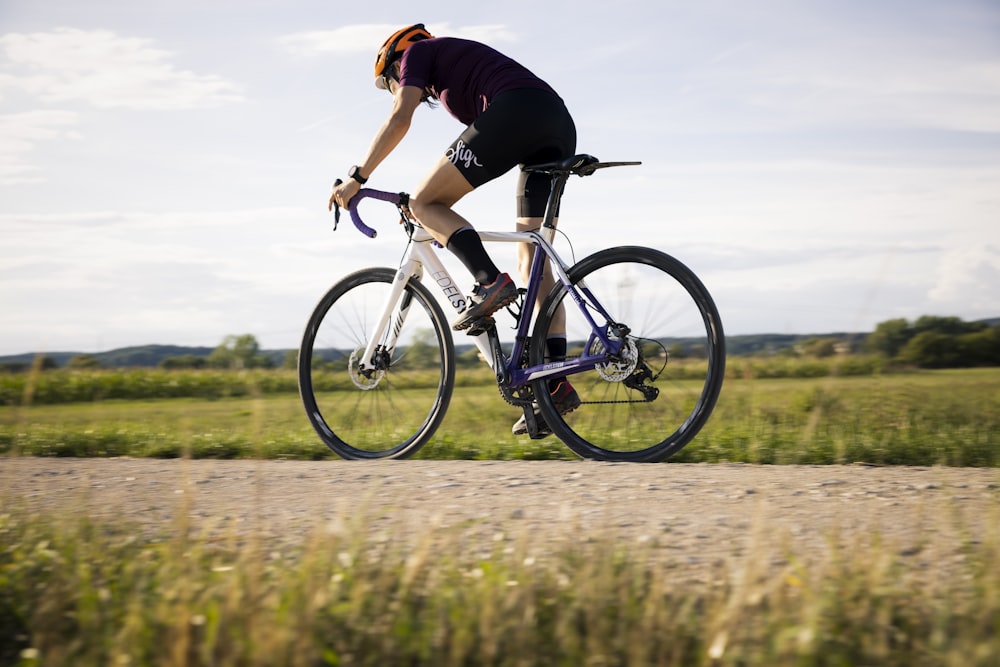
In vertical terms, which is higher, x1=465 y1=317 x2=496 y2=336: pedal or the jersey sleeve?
the jersey sleeve

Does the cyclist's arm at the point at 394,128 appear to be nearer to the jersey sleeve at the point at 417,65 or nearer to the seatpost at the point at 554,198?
the jersey sleeve at the point at 417,65

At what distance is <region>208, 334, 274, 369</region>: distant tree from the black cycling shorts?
1370 mm

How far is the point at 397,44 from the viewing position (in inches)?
181

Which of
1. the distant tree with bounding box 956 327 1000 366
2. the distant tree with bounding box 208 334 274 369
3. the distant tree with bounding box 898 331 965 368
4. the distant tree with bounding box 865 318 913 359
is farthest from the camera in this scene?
the distant tree with bounding box 956 327 1000 366

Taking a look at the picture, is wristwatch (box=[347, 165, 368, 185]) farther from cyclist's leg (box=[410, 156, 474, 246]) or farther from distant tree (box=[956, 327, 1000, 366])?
distant tree (box=[956, 327, 1000, 366])

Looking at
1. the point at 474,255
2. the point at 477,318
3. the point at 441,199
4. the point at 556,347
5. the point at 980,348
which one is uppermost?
the point at 980,348

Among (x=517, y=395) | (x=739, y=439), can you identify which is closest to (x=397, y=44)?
(x=517, y=395)

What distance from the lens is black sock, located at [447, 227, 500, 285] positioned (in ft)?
14.2

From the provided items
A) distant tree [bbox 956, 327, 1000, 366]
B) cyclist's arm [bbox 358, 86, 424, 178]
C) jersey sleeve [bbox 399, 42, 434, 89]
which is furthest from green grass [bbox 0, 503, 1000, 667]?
distant tree [bbox 956, 327, 1000, 366]

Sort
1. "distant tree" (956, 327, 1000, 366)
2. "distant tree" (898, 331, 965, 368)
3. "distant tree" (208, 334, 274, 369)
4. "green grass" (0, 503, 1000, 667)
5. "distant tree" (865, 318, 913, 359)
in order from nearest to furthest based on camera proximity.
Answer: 1. "green grass" (0, 503, 1000, 667)
2. "distant tree" (208, 334, 274, 369)
3. "distant tree" (865, 318, 913, 359)
4. "distant tree" (898, 331, 965, 368)
5. "distant tree" (956, 327, 1000, 366)

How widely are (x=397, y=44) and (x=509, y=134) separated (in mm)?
863

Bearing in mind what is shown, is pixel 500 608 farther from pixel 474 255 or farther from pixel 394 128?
pixel 394 128

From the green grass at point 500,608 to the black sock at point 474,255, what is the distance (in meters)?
1.92

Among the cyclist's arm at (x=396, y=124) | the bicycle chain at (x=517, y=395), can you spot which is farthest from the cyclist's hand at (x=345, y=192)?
the bicycle chain at (x=517, y=395)
